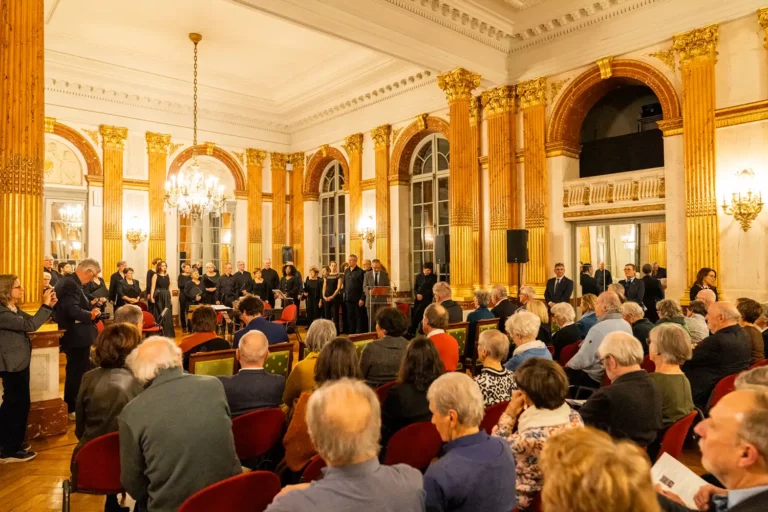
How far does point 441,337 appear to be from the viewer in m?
4.03

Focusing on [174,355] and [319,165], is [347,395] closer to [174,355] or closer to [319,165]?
[174,355]

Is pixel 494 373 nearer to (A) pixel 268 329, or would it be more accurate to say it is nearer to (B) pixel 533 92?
(A) pixel 268 329

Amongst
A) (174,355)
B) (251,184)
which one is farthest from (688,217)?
(251,184)

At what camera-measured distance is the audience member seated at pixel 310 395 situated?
8.36 feet

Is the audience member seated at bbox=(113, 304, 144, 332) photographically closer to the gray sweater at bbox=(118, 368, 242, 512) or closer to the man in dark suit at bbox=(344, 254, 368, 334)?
the gray sweater at bbox=(118, 368, 242, 512)

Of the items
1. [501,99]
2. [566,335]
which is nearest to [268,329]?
[566,335]

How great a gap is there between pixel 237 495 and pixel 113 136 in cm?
1151

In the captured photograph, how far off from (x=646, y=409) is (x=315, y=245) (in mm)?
12001

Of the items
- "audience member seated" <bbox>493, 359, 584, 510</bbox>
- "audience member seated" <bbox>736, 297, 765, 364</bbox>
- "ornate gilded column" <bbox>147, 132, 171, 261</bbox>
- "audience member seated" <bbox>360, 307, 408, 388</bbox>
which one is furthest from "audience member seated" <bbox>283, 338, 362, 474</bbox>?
"ornate gilded column" <bbox>147, 132, 171, 261</bbox>

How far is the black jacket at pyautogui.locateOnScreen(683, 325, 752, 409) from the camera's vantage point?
12.0 ft

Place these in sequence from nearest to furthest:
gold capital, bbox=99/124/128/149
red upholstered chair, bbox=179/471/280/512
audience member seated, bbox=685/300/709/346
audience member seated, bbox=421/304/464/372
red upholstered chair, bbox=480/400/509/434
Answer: red upholstered chair, bbox=179/471/280/512 → red upholstered chair, bbox=480/400/509/434 → audience member seated, bbox=421/304/464/372 → audience member seated, bbox=685/300/709/346 → gold capital, bbox=99/124/128/149

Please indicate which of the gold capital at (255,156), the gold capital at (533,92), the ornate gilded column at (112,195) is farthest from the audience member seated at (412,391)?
the gold capital at (255,156)

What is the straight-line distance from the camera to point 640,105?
882 centimetres

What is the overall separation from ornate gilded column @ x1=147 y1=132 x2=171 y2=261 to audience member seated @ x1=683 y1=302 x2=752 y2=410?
1093 centimetres
